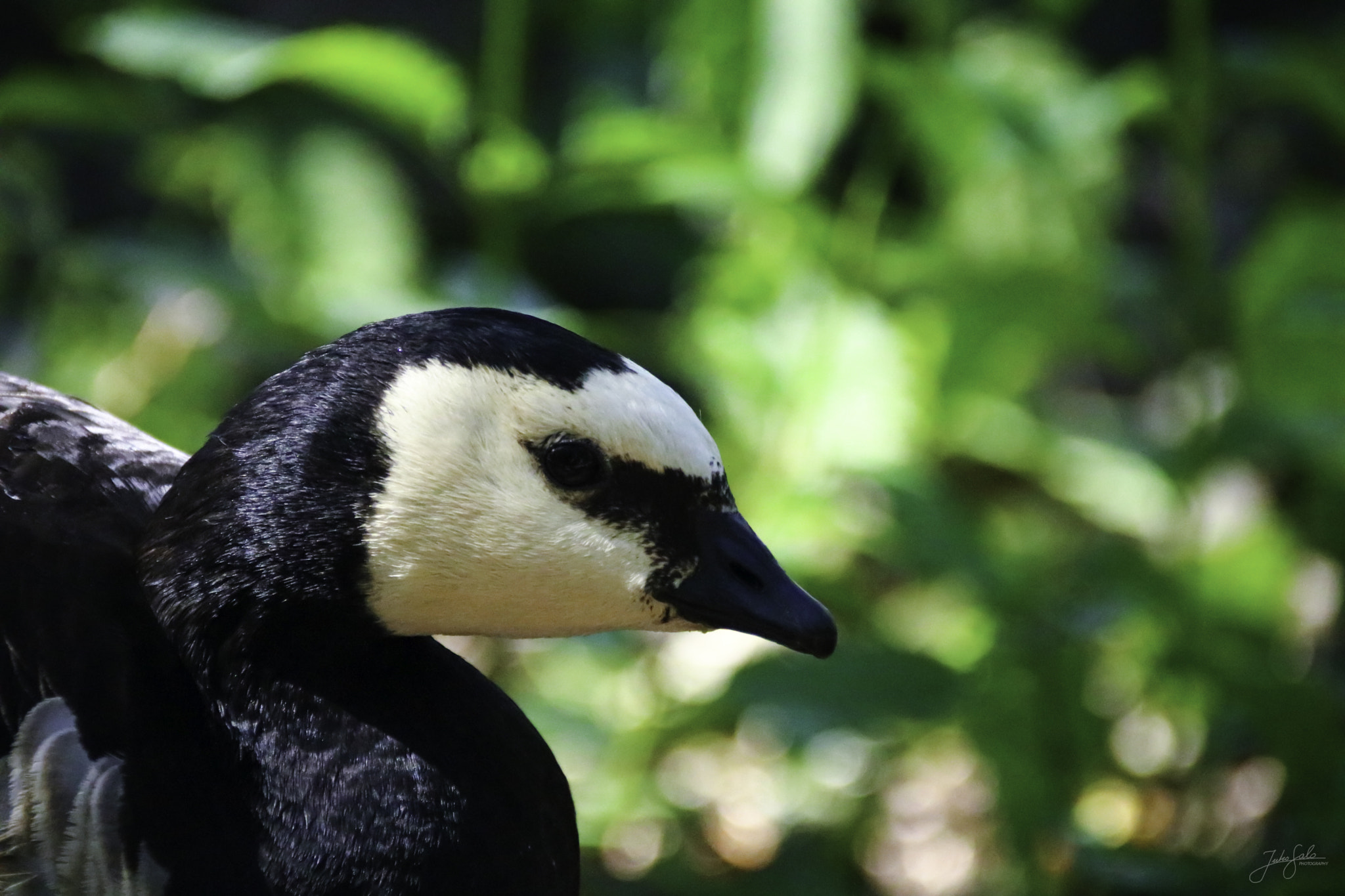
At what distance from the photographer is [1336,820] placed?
6.41 ft

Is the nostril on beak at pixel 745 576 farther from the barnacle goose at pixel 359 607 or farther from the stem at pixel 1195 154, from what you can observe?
the stem at pixel 1195 154

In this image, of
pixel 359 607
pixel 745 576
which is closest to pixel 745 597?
pixel 745 576

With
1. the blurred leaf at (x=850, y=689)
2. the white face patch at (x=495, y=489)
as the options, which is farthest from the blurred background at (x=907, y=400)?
the white face patch at (x=495, y=489)

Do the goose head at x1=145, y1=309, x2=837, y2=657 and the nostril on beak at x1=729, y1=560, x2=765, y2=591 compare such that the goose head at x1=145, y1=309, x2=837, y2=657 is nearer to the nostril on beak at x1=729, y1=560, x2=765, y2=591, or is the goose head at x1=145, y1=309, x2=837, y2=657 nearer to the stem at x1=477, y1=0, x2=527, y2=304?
the nostril on beak at x1=729, y1=560, x2=765, y2=591

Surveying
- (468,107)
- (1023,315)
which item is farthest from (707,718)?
(468,107)

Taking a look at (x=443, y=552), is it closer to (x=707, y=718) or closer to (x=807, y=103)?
(x=707, y=718)

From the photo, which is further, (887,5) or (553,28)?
(553,28)

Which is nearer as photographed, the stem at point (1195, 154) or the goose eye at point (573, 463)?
the goose eye at point (573, 463)

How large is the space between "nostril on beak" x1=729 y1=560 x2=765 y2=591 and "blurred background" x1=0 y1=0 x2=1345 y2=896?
617 millimetres

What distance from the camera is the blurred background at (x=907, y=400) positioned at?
6.78 ft

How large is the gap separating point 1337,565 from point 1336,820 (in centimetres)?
60

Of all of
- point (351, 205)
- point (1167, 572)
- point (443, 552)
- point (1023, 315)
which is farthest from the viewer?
point (351, 205)

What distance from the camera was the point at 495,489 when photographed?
4.08 ft

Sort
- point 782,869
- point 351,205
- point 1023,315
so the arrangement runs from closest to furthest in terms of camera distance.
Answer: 1. point 782,869
2. point 1023,315
3. point 351,205
